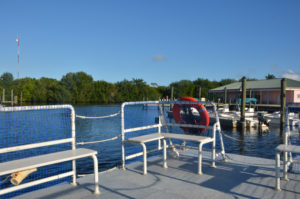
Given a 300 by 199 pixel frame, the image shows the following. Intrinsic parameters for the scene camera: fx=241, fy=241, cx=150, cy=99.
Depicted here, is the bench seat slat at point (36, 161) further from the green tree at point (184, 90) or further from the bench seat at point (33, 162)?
the green tree at point (184, 90)

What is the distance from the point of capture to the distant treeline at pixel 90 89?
6169 centimetres

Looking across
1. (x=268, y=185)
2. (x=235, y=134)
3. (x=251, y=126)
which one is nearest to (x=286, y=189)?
(x=268, y=185)

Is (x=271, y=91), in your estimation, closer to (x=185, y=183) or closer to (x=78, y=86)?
(x=185, y=183)

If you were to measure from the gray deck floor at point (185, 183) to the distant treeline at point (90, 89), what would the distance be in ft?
177

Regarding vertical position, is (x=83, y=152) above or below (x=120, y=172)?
above

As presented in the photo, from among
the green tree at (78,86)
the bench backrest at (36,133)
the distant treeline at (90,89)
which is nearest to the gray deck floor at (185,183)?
the bench backrest at (36,133)

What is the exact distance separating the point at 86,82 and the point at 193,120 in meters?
71.2

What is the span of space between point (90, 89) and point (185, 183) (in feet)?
226

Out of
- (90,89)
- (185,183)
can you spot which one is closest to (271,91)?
(185,183)

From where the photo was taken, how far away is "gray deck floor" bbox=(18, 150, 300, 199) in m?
3.32

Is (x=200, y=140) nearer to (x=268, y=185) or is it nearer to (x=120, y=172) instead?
(x=268, y=185)

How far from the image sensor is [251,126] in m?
19.0

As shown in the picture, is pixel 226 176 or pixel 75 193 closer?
pixel 75 193

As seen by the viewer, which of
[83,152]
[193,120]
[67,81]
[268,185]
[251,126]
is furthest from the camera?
[67,81]
